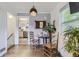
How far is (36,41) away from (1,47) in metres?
1.10

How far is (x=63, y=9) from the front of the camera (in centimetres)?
421

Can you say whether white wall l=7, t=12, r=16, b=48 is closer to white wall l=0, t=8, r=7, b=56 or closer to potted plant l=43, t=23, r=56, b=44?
white wall l=0, t=8, r=7, b=56

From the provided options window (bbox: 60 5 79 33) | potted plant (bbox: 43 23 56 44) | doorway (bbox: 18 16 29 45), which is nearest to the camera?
window (bbox: 60 5 79 33)

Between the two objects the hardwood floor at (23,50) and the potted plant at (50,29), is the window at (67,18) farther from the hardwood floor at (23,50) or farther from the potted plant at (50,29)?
the hardwood floor at (23,50)

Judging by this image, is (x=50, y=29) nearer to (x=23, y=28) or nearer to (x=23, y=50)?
(x=23, y=28)

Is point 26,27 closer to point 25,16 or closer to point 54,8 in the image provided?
point 25,16

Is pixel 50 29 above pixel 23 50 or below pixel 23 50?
above

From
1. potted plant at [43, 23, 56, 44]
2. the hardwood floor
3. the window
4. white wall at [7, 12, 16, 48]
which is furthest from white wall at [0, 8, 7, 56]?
the window

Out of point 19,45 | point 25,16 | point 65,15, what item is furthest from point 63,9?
point 19,45

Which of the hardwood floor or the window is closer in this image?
the window

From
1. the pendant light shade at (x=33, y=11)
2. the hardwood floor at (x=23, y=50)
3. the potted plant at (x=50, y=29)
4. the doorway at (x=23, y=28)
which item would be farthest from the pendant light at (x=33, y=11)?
the hardwood floor at (x=23, y=50)

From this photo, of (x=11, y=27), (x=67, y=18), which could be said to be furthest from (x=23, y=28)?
(x=67, y=18)

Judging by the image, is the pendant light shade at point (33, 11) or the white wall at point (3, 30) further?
the white wall at point (3, 30)

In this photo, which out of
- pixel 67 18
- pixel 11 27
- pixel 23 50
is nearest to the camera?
pixel 67 18
